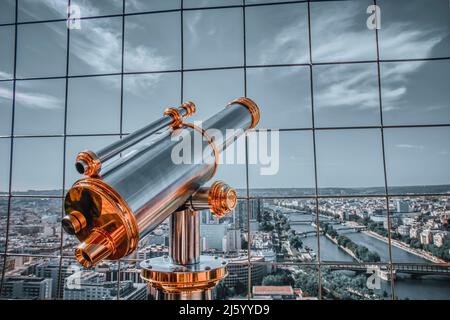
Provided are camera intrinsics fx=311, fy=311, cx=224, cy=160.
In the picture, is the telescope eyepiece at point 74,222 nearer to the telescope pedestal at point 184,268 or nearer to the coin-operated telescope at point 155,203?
the coin-operated telescope at point 155,203

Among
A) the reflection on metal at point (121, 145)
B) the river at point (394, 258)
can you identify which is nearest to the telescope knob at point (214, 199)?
the reflection on metal at point (121, 145)

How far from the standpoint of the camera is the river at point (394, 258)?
3208mm

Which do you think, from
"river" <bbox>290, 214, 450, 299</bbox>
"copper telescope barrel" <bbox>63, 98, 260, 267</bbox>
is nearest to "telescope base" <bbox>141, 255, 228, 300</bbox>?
"copper telescope barrel" <bbox>63, 98, 260, 267</bbox>

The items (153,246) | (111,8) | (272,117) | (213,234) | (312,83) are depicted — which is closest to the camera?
(213,234)

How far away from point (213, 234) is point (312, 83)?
1969mm

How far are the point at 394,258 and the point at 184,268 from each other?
3165mm

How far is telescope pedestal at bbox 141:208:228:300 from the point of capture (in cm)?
81

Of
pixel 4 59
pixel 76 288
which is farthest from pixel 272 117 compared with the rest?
pixel 4 59

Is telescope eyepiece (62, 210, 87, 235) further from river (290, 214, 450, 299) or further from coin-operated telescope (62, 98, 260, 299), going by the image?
river (290, 214, 450, 299)

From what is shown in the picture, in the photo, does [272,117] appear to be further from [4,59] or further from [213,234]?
[4,59]

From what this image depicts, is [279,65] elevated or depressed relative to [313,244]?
elevated

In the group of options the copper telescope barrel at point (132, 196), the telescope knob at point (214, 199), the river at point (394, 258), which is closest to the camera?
the copper telescope barrel at point (132, 196)

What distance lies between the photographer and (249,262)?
133 inches

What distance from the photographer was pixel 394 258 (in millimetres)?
3268
